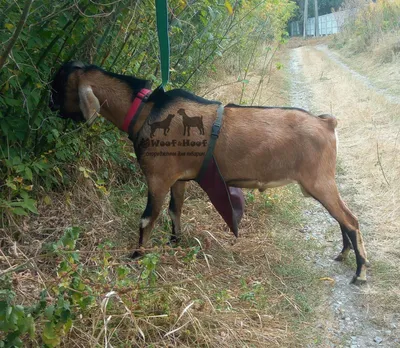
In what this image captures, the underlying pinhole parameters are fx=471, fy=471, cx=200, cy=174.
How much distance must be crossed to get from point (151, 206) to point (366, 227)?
234cm

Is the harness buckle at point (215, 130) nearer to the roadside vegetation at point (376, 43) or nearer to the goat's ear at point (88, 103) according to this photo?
the goat's ear at point (88, 103)

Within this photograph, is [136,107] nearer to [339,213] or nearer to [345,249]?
Result: [339,213]

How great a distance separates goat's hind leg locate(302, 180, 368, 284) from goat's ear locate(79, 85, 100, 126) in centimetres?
180

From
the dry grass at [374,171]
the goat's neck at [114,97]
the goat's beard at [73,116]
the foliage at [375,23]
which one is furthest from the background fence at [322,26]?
the goat's beard at [73,116]

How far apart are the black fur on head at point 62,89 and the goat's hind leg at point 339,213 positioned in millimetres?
2012

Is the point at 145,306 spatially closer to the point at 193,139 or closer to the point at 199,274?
the point at 199,274

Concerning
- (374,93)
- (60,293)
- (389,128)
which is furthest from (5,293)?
(374,93)

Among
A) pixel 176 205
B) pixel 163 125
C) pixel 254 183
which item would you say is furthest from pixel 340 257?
pixel 163 125

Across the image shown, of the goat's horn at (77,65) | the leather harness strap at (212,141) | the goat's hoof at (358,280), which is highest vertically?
the goat's horn at (77,65)

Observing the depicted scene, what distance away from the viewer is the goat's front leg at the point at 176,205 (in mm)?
4215

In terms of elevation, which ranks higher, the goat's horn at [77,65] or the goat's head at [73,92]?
the goat's horn at [77,65]

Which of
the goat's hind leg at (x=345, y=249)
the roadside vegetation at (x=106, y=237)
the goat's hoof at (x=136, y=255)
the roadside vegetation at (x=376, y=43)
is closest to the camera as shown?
the roadside vegetation at (x=106, y=237)

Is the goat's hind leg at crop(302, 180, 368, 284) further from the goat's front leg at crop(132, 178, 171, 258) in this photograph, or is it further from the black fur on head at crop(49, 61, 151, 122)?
the black fur on head at crop(49, 61, 151, 122)

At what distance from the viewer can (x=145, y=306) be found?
9.47ft
